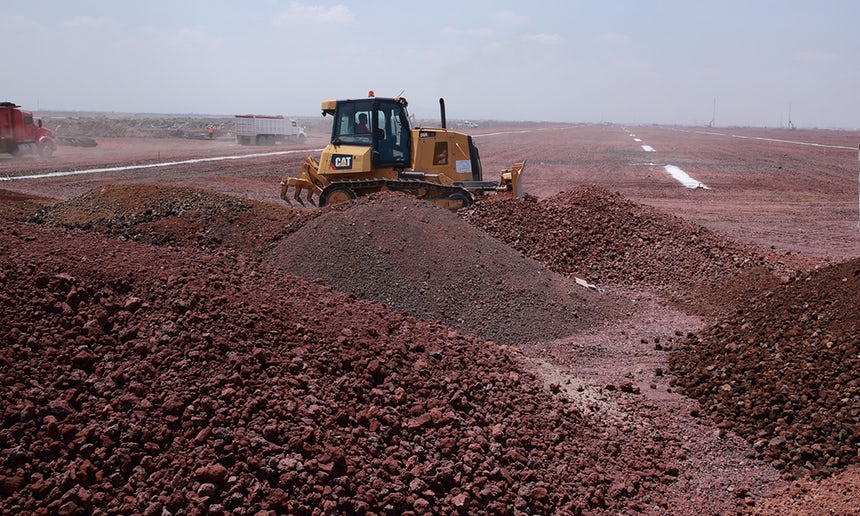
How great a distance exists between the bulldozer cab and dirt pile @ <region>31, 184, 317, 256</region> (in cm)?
288

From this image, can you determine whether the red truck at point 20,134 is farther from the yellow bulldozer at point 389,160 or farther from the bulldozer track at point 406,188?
the bulldozer track at point 406,188

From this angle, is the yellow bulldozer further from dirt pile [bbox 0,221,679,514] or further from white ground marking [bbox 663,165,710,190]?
white ground marking [bbox 663,165,710,190]

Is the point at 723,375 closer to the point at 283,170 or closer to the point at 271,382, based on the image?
the point at 271,382

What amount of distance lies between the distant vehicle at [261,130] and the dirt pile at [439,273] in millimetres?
46332

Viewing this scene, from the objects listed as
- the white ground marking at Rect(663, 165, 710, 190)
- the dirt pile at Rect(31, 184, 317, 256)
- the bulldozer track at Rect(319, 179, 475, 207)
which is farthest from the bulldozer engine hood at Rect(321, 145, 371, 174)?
the white ground marking at Rect(663, 165, 710, 190)

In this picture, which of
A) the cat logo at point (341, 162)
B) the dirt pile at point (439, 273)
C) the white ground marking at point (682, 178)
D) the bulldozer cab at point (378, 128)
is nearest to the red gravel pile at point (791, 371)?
the dirt pile at point (439, 273)

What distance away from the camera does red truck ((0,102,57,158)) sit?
33688 mm

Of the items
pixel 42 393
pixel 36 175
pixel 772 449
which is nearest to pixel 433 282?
pixel 772 449

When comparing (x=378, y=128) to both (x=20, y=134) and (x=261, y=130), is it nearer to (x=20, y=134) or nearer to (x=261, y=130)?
(x=20, y=134)

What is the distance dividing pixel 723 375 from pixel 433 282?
3.71 meters

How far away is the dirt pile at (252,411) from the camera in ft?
13.4

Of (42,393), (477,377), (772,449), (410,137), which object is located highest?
(410,137)

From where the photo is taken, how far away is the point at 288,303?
6293 millimetres

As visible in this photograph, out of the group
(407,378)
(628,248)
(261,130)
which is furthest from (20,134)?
(407,378)
